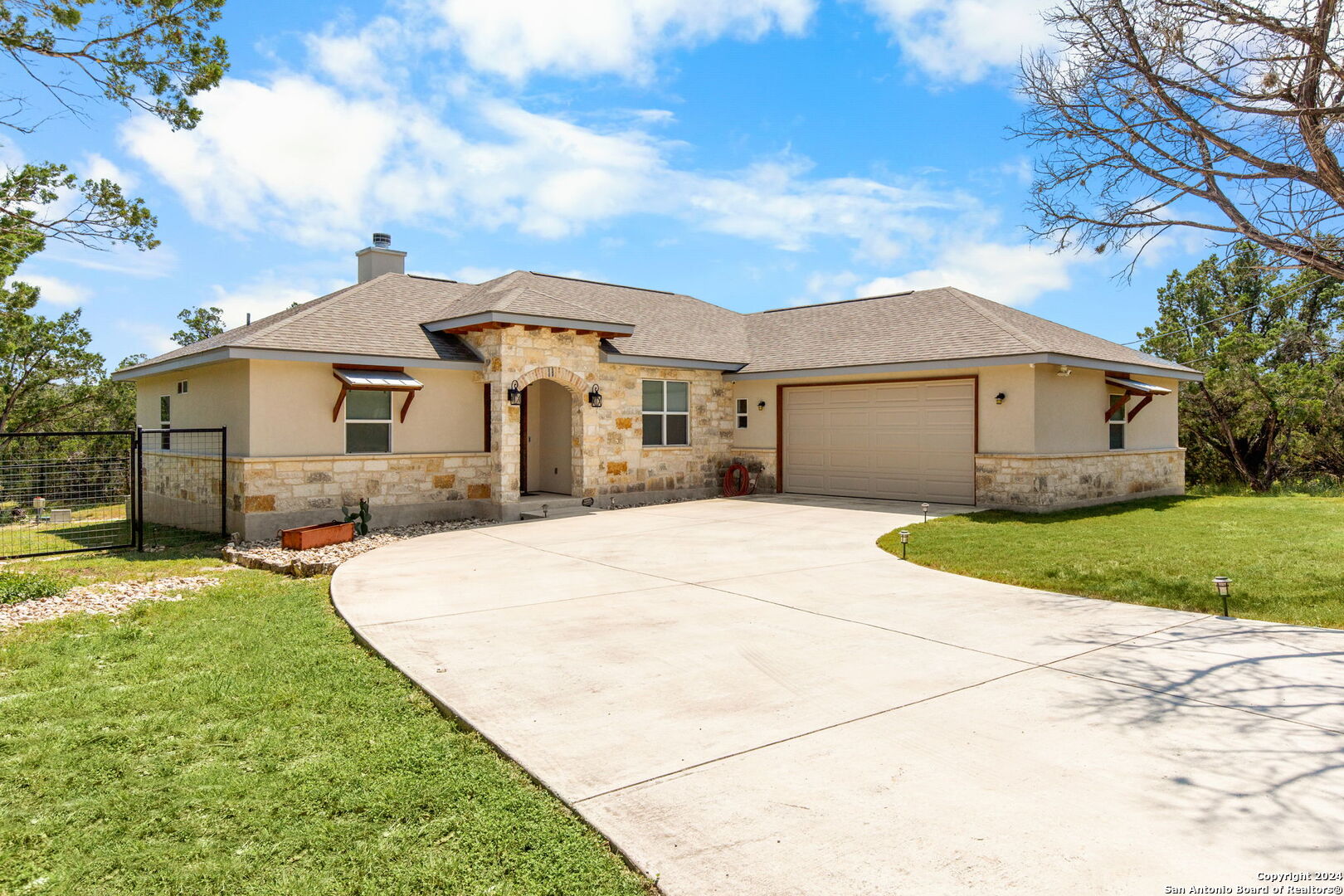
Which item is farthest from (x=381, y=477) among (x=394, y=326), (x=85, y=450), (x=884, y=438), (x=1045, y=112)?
(x=85, y=450)

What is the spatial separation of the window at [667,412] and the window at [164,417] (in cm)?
1030

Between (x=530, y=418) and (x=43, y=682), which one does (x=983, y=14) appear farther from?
(x=43, y=682)

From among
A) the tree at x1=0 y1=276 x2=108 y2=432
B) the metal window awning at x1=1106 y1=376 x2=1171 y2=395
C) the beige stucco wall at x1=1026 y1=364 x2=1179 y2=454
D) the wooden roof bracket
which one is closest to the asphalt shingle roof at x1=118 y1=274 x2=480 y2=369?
the beige stucco wall at x1=1026 y1=364 x2=1179 y2=454

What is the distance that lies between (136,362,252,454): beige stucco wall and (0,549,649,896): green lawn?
23.3ft

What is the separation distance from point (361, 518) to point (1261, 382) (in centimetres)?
2702

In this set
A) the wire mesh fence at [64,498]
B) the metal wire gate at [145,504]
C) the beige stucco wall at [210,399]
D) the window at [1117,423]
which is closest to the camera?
the metal wire gate at [145,504]

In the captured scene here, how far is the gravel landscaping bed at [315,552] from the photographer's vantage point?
31.8ft

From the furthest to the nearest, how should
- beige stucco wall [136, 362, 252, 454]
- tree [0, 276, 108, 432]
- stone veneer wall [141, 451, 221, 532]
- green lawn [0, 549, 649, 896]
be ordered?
tree [0, 276, 108, 432], stone veneer wall [141, 451, 221, 532], beige stucco wall [136, 362, 252, 454], green lawn [0, 549, 649, 896]

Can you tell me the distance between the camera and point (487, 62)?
11.9 m

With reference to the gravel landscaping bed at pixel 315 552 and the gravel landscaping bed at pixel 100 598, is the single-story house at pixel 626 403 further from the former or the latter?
the gravel landscaping bed at pixel 100 598

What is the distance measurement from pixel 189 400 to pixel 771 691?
14866 millimetres

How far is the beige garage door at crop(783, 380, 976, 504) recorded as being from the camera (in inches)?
609

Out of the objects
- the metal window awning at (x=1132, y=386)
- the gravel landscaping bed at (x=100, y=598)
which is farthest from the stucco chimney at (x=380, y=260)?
the metal window awning at (x=1132, y=386)

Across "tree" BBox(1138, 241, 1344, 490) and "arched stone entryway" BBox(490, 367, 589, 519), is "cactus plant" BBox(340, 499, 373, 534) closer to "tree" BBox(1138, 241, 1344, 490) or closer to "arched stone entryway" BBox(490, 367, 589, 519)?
"arched stone entryway" BBox(490, 367, 589, 519)
